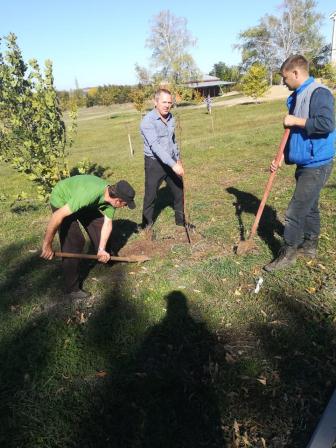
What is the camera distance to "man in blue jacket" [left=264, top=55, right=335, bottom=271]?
3.34 m

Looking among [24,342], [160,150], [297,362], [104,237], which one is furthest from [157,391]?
[160,150]

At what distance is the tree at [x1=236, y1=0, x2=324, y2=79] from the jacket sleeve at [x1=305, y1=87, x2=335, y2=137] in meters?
54.9

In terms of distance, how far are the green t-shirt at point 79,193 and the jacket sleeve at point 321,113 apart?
211cm

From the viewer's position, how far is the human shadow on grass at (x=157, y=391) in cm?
257

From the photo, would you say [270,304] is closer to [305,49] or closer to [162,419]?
[162,419]

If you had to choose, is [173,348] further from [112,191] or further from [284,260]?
[284,260]

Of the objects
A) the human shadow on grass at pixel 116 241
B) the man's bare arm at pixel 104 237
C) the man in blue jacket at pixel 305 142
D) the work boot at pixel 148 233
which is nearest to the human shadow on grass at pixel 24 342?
the human shadow on grass at pixel 116 241

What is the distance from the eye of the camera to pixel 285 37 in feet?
175

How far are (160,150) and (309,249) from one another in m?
2.35

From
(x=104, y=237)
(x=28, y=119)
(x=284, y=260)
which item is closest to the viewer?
(x=104, y=237)

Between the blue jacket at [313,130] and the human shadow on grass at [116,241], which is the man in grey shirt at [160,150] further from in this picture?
the blue jacket at [313,130]

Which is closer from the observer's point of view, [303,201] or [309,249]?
[303,201]

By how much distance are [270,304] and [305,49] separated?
58362 mm

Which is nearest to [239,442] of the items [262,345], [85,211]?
[262,345]
